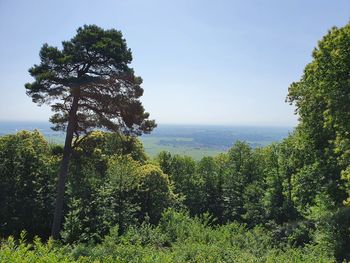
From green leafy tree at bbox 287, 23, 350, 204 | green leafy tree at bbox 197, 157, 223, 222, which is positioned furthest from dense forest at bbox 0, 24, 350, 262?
green leafy tree at bbox 197, 157, 223, 222

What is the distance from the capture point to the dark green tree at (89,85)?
67.4 feet

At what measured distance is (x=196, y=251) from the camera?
57.0ft

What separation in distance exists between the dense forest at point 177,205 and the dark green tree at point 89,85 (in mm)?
1072

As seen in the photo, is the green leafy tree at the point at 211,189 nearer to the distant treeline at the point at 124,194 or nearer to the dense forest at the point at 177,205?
the dense forest at the point at 177,205

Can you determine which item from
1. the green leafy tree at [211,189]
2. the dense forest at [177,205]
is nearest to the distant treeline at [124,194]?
the dense forest at [177,205]

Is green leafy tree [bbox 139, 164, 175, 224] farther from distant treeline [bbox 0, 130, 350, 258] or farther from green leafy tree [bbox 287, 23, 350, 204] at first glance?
green leafy tree [bbox 287, 23, 350, 204]

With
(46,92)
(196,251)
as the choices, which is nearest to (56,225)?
(46,92)

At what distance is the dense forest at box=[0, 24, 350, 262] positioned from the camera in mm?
17656

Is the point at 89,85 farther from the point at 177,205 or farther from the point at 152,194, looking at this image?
the point at 177,205

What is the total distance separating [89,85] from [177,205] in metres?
21.2

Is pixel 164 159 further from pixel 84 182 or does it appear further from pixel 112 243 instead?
pixel 112 243

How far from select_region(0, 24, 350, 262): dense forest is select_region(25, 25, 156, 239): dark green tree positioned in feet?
3.52

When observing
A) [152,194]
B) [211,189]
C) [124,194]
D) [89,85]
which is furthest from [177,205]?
[89,85]

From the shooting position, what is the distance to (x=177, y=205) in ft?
126
